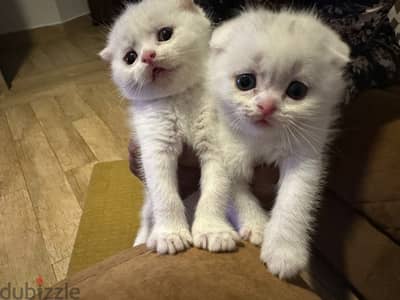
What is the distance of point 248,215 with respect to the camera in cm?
84

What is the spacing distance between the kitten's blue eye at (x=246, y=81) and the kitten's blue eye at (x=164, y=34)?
0.22m

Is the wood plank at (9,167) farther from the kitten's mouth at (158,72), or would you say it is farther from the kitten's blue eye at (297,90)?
the kitten's blue eye at (297,90)

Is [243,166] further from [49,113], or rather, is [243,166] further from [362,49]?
[49,113]

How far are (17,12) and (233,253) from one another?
3.02 meters

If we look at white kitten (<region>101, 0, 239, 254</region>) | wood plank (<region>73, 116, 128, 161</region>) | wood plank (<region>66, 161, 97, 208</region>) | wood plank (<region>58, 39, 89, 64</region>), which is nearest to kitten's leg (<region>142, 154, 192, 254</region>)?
white kitten (<region>101, 0, 239, 254</region>)

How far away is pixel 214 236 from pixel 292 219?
151 millimetres

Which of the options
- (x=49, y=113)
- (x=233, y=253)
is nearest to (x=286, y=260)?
(x=233, y=253)

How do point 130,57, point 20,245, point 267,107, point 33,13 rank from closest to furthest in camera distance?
point 267,107, point 130,57, point 20,245, point 33,13

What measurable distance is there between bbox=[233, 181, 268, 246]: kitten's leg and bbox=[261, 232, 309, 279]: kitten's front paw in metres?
0.08

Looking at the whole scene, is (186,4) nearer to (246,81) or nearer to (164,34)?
(164,34)

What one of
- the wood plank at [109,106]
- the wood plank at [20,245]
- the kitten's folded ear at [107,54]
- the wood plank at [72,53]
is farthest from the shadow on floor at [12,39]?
the kitten's folded ear at [107,54]

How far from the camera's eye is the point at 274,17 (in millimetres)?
748

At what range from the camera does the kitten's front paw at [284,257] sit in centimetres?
72

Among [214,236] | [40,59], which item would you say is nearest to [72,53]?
[40,59]
